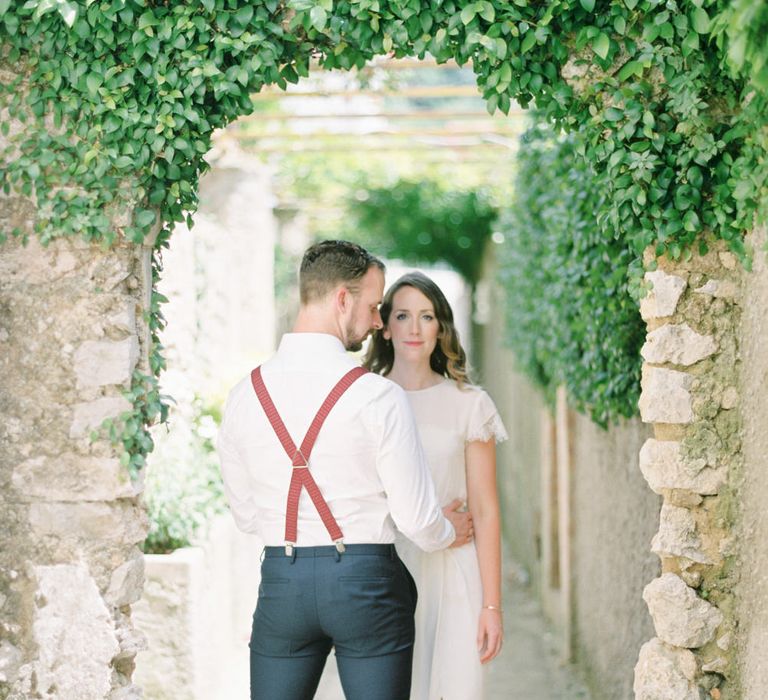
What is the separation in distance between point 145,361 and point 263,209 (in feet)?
20.1

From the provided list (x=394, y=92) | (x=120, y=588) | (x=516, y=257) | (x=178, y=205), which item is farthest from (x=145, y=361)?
(x=516, y=257)

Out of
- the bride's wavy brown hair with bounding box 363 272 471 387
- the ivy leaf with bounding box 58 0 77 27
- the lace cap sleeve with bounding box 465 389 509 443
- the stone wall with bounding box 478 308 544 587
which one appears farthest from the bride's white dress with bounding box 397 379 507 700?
the stone wall with bounding box 478 308 544 587

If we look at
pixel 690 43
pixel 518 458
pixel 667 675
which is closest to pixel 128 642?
pixel 667 675

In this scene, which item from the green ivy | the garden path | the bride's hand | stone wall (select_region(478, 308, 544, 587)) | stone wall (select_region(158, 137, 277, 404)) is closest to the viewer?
the bride's hand

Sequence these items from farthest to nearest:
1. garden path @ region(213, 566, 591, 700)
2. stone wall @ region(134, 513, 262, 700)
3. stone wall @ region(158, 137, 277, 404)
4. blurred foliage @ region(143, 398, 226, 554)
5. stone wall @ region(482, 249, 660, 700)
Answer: stone wall @ region(158, 137, 277, 404) < garden path @ region(213, 566, 591, 700) < blurred foliage @ region(143, 398, 226, 554) < stone wall @ region(134, 513, 262, 700) < stone wall @ region(482, 249, 660, 700)

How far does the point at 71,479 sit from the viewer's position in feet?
10.7

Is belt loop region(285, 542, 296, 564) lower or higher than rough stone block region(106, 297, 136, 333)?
lower

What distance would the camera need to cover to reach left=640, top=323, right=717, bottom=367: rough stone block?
3.12m

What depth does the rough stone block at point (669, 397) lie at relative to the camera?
313cm

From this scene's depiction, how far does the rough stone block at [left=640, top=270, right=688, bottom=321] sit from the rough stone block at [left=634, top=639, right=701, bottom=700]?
1.02 meters

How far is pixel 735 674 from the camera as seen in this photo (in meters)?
3.09

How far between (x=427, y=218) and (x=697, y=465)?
8.74m

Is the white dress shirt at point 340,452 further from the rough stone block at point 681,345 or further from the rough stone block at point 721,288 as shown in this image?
the rough stone block at point 721,288

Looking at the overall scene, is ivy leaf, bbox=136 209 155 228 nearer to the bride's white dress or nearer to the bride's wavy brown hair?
the bride's wavy brown hair
